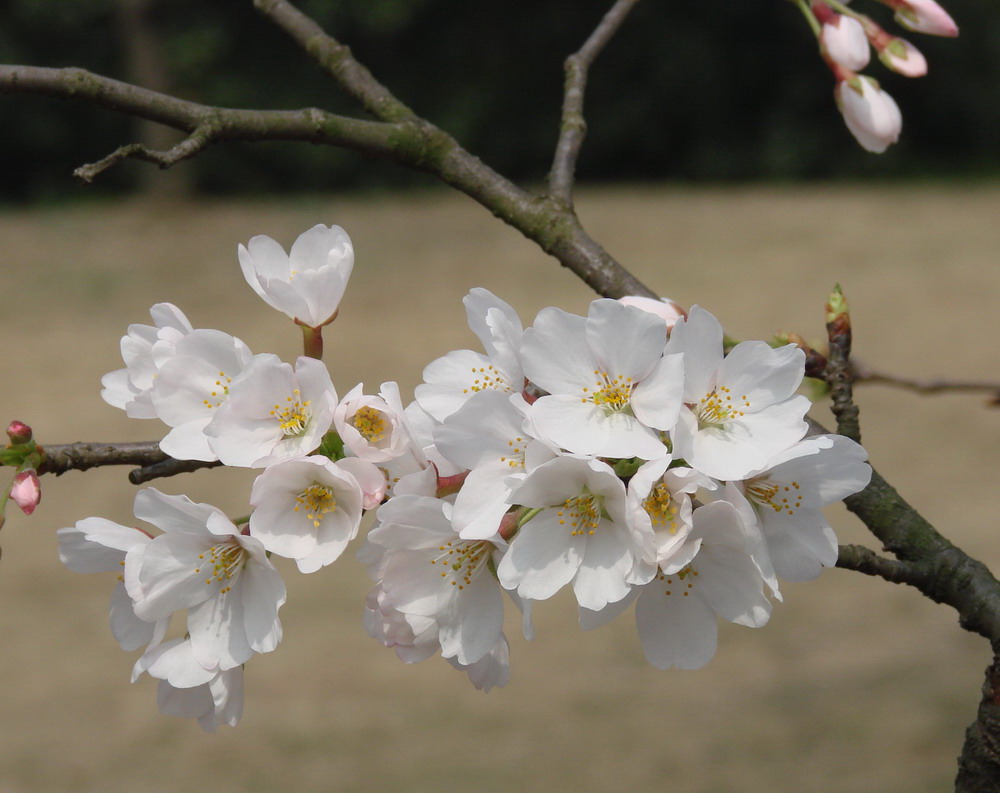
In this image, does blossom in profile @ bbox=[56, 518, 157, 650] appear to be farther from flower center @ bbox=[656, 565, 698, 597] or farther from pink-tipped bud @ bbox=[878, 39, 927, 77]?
pink-tipped bud @ bbox=[878, 39, 927, 77]

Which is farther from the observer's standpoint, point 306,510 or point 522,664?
point 522,664

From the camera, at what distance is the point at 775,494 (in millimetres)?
682

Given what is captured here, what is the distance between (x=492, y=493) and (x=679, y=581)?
146 millimetres

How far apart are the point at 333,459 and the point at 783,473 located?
0.92ft

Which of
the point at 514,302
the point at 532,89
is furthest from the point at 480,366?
the point at 532,89

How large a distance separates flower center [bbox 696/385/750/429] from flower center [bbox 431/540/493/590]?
0.16 m

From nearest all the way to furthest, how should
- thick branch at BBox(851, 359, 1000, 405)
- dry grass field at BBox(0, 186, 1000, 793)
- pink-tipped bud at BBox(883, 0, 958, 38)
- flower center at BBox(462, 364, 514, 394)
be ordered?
flower center at BBox(462, 364, 514, 394), pink-tipped bud at BBox(883, 0, 958, 38), thick branch at BBox(851, 359, 1000, 405), dry grass field at BBox(0, 186, 1000, 793)

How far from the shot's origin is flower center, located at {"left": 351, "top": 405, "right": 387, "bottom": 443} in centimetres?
69

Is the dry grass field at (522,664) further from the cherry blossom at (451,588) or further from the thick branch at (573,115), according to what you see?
the cherry blossom at (451,588)

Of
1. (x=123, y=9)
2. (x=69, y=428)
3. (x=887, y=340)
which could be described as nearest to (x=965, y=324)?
(x=887, y=340)

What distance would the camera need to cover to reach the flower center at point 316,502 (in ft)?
2.22

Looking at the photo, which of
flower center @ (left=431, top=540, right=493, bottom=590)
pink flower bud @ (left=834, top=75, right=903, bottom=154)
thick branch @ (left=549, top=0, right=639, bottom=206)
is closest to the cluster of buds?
pink flower bud @ (left=834, top=75, right=903, bottom=154)

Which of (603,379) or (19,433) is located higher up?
(603,379)

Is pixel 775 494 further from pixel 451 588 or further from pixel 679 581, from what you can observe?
pixel 451 588
